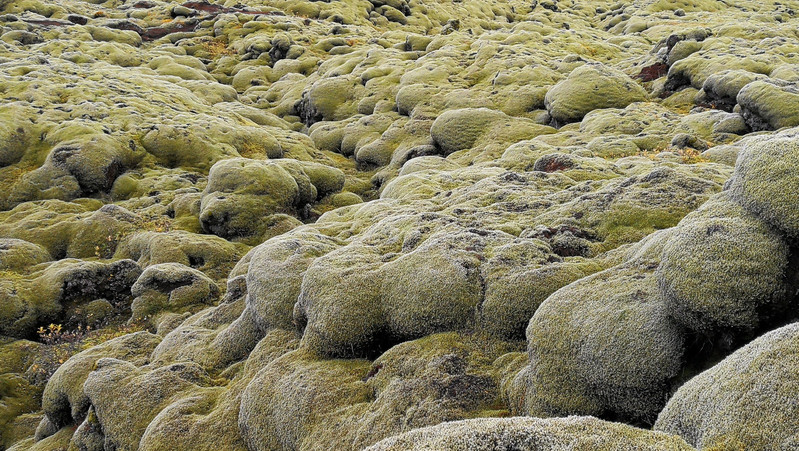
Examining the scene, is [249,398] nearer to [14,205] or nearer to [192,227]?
[192,227]

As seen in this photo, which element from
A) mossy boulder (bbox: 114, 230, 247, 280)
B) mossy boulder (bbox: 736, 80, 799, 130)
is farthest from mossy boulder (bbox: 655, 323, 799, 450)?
mossy boulder (bbox: 736, 80, 799, 130)

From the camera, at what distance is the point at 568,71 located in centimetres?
4462

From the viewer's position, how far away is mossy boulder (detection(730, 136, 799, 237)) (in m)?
9.56

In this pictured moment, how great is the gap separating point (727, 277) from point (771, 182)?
2.26m

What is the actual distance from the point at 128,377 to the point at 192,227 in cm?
1486

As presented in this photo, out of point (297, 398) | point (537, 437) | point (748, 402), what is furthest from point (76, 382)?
point (748, 402)

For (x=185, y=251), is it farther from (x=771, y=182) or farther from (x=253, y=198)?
(x=771, y=182)

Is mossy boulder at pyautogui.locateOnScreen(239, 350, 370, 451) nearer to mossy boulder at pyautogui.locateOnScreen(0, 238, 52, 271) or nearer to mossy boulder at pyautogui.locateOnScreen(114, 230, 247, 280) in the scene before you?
mossy boulder at pyautogui.locateOnScreen(114, 230, 247, 280)

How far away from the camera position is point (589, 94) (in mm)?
36500

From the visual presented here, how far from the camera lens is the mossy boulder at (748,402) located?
6227 millimetres

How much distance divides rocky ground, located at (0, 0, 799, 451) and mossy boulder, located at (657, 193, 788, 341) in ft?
0.15

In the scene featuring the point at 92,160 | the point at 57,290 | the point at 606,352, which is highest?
the point at 606,352

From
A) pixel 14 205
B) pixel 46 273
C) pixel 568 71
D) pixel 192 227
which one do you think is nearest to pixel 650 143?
pixel 568 71

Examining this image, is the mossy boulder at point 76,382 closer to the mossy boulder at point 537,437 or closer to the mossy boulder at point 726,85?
the mossy boulder at point 537,437
